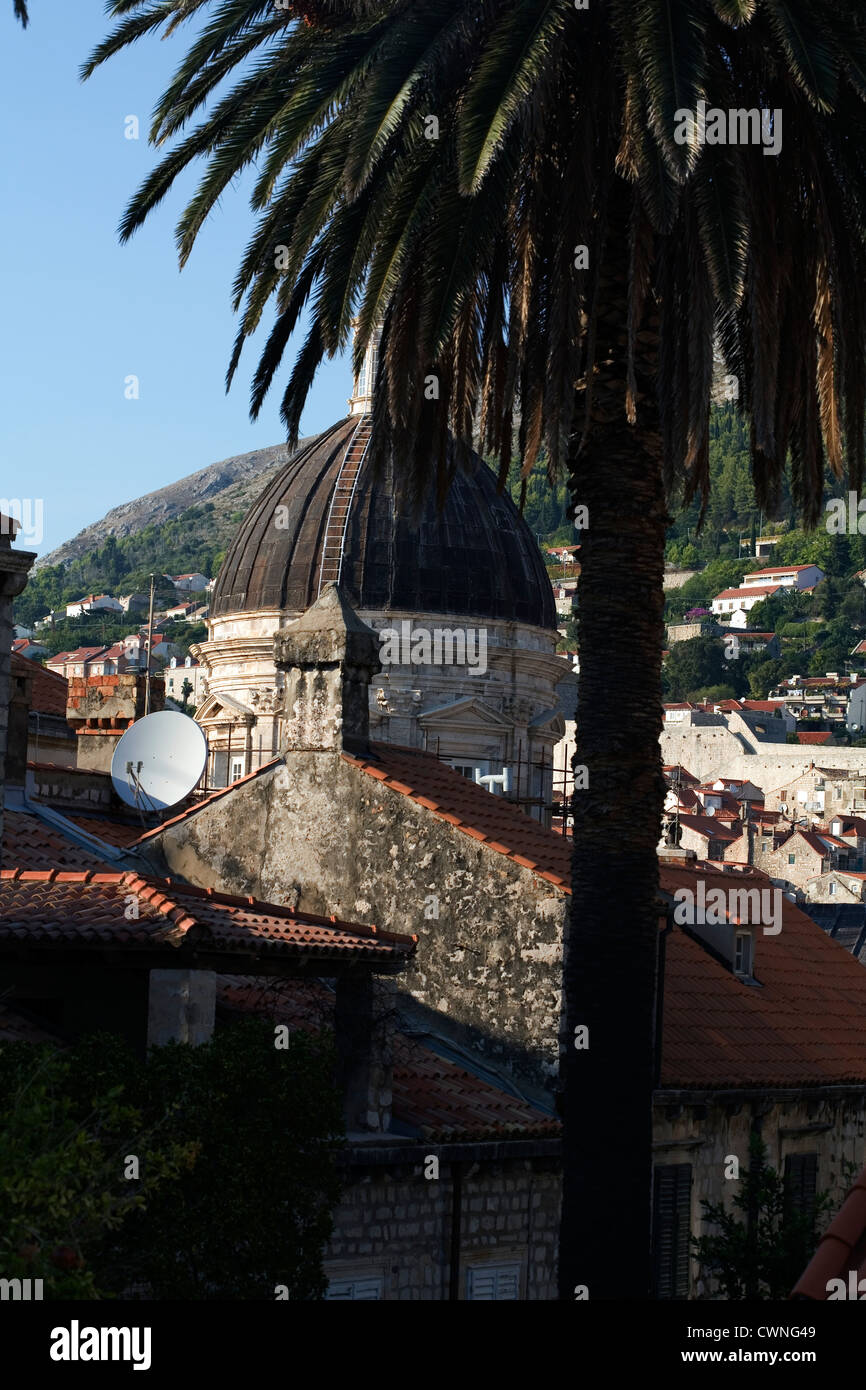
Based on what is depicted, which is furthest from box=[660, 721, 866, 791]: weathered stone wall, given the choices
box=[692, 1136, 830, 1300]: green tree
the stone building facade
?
box=[692, 1136, 830, 1300]: green tree

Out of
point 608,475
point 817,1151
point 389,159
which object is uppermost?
point 389,159

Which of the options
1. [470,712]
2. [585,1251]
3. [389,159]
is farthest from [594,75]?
[470,712]

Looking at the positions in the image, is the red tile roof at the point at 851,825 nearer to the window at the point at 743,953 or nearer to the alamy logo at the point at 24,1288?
the window at the point at 743,953

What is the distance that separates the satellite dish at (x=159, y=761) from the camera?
27.9m

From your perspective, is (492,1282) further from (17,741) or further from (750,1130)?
(17,741)

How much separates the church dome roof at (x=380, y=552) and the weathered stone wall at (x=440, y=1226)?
105 feet

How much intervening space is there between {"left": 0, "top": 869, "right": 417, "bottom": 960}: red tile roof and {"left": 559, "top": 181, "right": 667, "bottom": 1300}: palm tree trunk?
135 inches

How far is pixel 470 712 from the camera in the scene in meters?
55.4

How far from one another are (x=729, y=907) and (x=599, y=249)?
1527 cm

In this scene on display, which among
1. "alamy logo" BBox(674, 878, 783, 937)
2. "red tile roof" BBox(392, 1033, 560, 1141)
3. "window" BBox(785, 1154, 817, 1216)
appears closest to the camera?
"red tile roof" BBox(392, 1033, 560, 1141)

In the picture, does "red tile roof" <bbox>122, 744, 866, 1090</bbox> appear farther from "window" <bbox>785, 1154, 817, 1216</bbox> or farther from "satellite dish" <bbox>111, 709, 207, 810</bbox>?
"satellite dish" <bbox>111, 709, 207, 810</bbox>

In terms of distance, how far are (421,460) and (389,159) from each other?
2.64m
